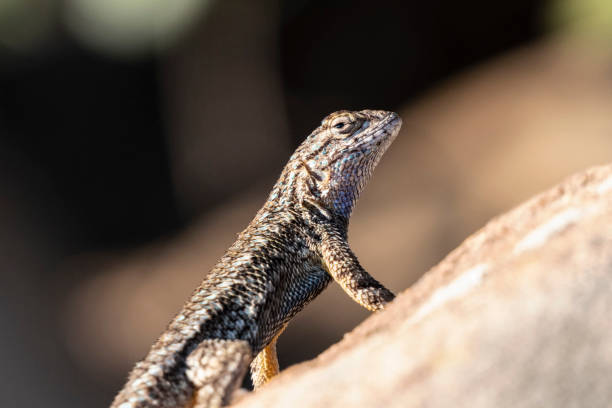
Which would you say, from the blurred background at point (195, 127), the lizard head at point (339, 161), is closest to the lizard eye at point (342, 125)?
the lizard head at point (339, 161)

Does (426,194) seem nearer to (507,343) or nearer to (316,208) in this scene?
(316,208)

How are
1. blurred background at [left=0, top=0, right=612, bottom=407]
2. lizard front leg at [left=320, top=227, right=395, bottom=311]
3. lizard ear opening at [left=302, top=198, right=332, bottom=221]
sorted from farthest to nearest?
blurred background at [left=0, top=0, right=612, bottom=407]
lizard ear opening at [left=302, top=198, right=332, bottom=221]
lizard front leg at [left=320, top=227, right=395, bottom=311]

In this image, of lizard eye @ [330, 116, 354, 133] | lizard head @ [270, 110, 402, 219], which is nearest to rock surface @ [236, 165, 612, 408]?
lizard head @ [270, 110, 402, 219]

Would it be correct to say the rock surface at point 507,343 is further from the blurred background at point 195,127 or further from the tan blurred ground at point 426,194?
the blurred background at point 195,127

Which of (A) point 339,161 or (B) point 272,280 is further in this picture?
(A) point 339,161

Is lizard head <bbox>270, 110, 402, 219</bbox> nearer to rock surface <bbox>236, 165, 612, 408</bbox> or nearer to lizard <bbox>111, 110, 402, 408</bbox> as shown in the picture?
lizard <bbox>111, 110, 402, 408</bbox>

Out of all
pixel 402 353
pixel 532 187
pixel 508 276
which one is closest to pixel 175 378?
pixel 402 353

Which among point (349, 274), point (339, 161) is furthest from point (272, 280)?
point (339, 161)

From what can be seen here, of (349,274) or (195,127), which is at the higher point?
(195,127)
